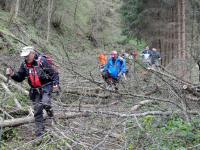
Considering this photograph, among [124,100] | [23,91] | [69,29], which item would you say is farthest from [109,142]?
[69,29]

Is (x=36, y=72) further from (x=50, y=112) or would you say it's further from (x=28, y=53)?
(x=50, y=112)

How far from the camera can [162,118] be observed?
8.17 metres

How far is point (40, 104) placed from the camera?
855cm

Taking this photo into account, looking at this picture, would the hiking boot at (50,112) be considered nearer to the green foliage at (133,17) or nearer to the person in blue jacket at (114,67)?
the person in blue jacket at (114,67)

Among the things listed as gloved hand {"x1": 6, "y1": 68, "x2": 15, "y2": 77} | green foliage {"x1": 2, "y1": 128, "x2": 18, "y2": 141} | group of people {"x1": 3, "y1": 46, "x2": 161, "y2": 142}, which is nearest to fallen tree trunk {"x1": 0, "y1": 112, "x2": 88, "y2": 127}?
green foliage {"x1": 2, "y1": 128, "x2": 18, "y2": 141}

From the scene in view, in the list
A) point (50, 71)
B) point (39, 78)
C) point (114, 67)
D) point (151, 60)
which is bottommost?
point (114, 67)

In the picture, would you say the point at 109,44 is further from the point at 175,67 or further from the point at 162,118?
the point at 162,118

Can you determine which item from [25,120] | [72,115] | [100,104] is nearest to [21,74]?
[25,120]

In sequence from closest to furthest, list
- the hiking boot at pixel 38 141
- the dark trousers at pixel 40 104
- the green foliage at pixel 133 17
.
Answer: the hiking boot at pixel 38 141 < the dark trousers at pixel 40 104 < the green foliage at pixel 133 17

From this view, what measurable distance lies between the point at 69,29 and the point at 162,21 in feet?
44.3

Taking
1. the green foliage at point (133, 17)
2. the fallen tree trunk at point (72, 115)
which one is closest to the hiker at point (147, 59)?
the fallen tree trunk at point (72, 115)

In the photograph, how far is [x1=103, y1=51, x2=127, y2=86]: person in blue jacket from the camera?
12883 millimetres

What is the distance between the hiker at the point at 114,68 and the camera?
1288cm

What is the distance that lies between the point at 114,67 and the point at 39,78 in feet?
15.5
